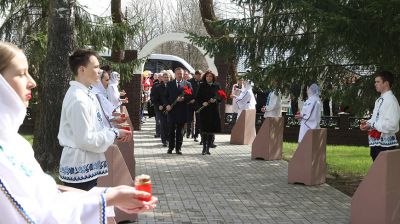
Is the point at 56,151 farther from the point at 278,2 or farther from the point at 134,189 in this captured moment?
the point at 134,189

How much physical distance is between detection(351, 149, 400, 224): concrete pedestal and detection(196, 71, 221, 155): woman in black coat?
25.6 ft

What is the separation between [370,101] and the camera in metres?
11.1

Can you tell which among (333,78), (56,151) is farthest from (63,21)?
(333,78)

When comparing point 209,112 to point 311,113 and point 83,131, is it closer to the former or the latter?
point 311,113

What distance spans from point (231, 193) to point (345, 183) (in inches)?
104

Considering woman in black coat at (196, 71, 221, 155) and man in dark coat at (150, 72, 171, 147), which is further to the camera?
man in dark coat at (150, 72, 171, 147)

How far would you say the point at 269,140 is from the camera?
14.0 metres

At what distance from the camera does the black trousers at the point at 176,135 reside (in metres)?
14.9

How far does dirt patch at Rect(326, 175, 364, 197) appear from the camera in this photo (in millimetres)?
10430

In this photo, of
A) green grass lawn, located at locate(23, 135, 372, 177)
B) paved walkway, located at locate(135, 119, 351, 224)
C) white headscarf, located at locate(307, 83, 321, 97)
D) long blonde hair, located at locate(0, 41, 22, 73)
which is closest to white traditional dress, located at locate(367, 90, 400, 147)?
paved walkway, located at locate(135, 119, 351, 224)

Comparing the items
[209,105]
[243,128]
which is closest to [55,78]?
[209,105]

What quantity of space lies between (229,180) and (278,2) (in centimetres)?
361

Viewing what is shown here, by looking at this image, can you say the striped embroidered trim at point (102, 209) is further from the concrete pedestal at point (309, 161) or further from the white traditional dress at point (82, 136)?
the concrete pedestal at point (309, 161)

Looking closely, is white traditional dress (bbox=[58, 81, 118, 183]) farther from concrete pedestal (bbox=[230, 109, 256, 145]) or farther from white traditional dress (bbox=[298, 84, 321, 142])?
concrete pedestal (bbox=[230, 109, 256, 145])
